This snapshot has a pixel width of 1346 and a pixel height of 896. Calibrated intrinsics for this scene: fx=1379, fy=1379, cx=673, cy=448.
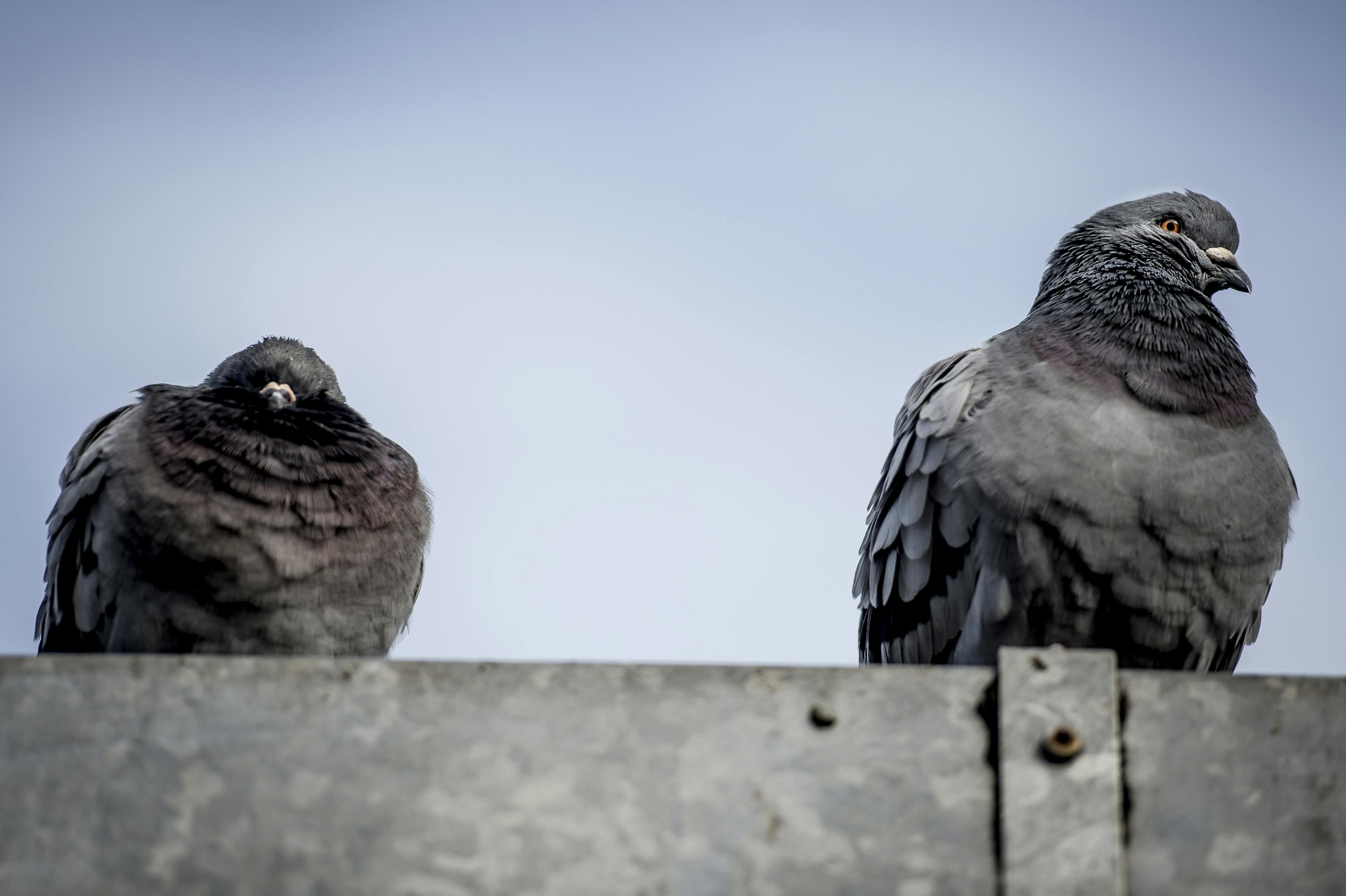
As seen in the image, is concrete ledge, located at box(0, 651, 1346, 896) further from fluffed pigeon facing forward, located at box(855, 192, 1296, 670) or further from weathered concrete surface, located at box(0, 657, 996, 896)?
fluffed pigeon facing forward, located at box(855, 192, 1296, 670)

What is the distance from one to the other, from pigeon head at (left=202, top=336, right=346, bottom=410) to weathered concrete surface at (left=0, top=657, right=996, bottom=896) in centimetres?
279

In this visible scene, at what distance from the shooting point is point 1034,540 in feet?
17.7

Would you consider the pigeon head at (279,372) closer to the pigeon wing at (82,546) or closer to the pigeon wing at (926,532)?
the pigeon wing at (82,546)

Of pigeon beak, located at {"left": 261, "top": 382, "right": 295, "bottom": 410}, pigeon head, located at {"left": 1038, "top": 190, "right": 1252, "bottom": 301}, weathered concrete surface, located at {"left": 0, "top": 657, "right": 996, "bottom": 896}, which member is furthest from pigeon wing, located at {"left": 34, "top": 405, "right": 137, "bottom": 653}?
pigeon head, located at {"left": 1038, "top": 190, "right": 1252, "bottom": 301}

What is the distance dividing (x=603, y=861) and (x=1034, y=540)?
2728 mm

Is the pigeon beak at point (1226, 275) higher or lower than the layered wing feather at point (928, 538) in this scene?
higher

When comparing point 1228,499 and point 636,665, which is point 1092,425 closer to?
point 1228,499

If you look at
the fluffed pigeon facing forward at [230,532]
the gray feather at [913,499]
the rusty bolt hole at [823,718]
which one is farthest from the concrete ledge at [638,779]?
the gray feather at [913,499]

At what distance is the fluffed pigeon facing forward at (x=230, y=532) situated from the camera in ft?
17.5

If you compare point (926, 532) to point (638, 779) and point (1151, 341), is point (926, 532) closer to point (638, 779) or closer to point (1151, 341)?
point (1151, 341)

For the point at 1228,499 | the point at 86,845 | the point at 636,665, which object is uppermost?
the point at 1228,499

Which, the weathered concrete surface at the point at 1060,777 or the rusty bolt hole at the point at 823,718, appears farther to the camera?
the rusty bolt hole at the point at 823,718

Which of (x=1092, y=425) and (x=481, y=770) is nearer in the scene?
(x=481, y=770)

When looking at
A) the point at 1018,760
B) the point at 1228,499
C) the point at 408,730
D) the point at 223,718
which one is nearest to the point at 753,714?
the point at 1018,760
